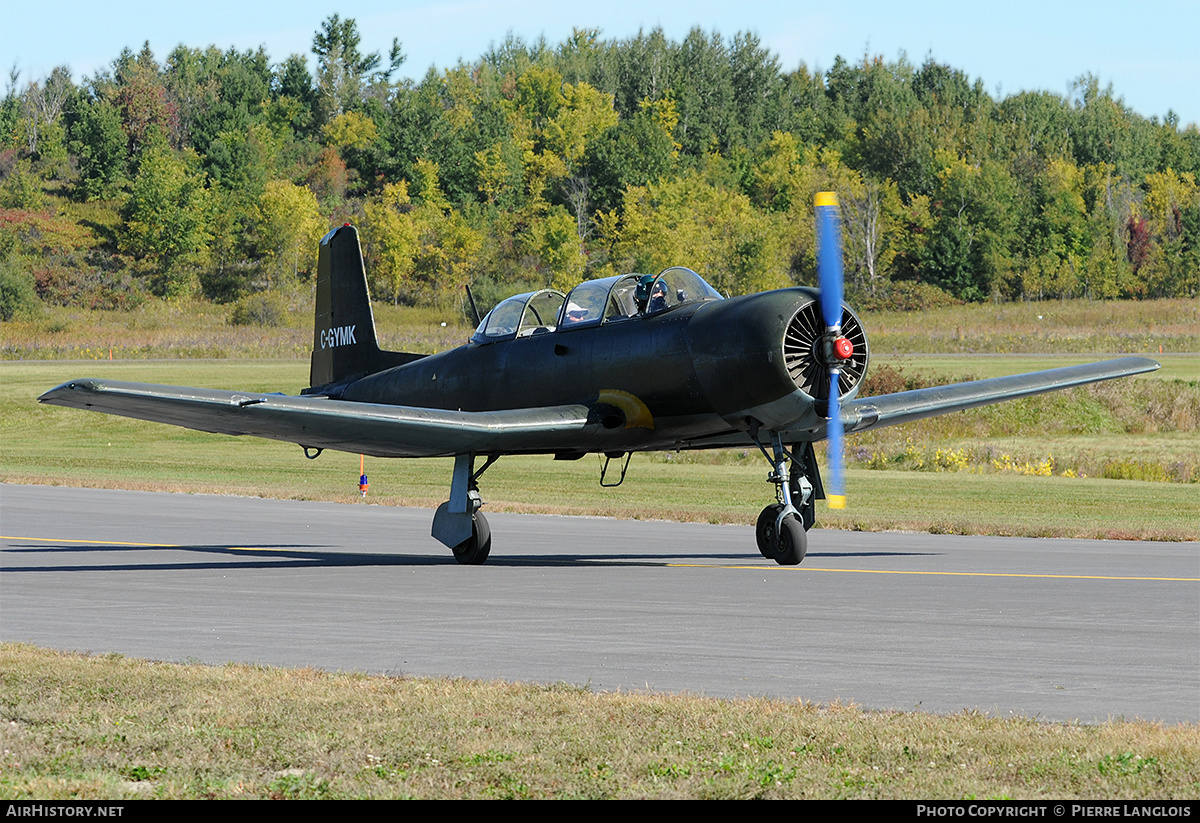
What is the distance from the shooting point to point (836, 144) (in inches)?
5842

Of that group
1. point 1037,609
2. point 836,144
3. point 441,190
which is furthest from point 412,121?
point 1037,609

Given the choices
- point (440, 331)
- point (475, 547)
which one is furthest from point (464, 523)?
point (440, 331)

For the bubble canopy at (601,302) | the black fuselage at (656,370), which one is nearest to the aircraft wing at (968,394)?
the black fuselage at (656,370)

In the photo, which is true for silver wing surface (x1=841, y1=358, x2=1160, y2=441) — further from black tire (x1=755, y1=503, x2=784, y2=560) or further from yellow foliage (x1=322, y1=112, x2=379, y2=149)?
yellow foliage (x1=322, y1=112, x2=379, y2=149)

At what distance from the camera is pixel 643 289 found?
665 inches

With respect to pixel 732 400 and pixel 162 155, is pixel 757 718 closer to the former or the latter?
pixel 732 400

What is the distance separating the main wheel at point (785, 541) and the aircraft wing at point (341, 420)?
245 centimetres

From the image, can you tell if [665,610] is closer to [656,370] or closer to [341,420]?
[656,370]

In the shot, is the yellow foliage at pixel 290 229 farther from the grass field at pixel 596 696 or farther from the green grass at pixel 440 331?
the grass field at pixel 596 696

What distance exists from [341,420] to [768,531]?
17.3ft

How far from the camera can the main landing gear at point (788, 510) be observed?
53.9 ft

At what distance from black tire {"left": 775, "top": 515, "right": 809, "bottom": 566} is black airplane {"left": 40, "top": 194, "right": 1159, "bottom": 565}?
19mm

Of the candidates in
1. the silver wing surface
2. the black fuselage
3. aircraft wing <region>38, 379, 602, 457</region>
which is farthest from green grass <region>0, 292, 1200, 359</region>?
aircraft wing <region>38, 379, 602, 457</region>

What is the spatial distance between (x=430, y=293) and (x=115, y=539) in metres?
93.8
